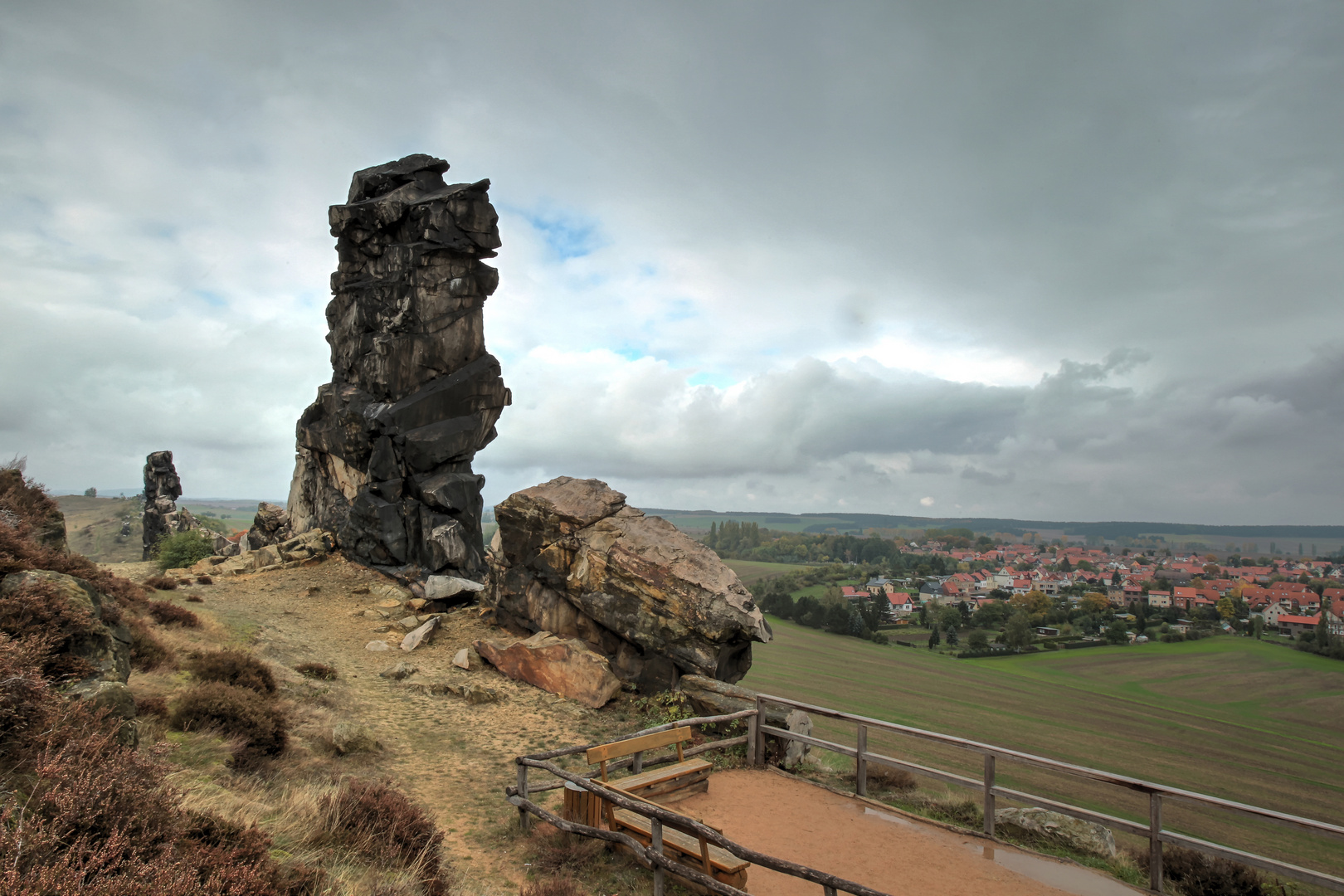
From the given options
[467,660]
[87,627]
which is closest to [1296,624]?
[467,660]

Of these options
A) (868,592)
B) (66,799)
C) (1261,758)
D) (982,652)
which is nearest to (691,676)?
(66,799)

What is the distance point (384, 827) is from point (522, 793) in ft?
6.72

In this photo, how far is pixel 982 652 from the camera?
50.5 metres

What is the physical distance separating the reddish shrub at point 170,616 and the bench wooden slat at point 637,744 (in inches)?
518

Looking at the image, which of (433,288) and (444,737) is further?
(433,288)

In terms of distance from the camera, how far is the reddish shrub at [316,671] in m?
14.4

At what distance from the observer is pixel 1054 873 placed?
305 inches

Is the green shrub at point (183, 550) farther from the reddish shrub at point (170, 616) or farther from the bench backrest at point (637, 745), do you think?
the bench backrest at point (637, 745)

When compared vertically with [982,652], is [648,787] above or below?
above

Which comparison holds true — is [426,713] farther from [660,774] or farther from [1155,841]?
[1155,841]

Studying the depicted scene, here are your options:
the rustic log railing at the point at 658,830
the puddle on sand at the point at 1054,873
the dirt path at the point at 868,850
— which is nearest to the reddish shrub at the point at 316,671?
the rustic log railing at the point at 658,830

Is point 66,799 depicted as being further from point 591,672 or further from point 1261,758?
point 1261,758

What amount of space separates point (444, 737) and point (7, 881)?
31.9 ft

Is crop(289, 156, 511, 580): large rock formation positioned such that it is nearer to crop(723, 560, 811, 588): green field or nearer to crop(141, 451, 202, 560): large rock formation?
crop(141, 451, 202, 560): large rock formation
